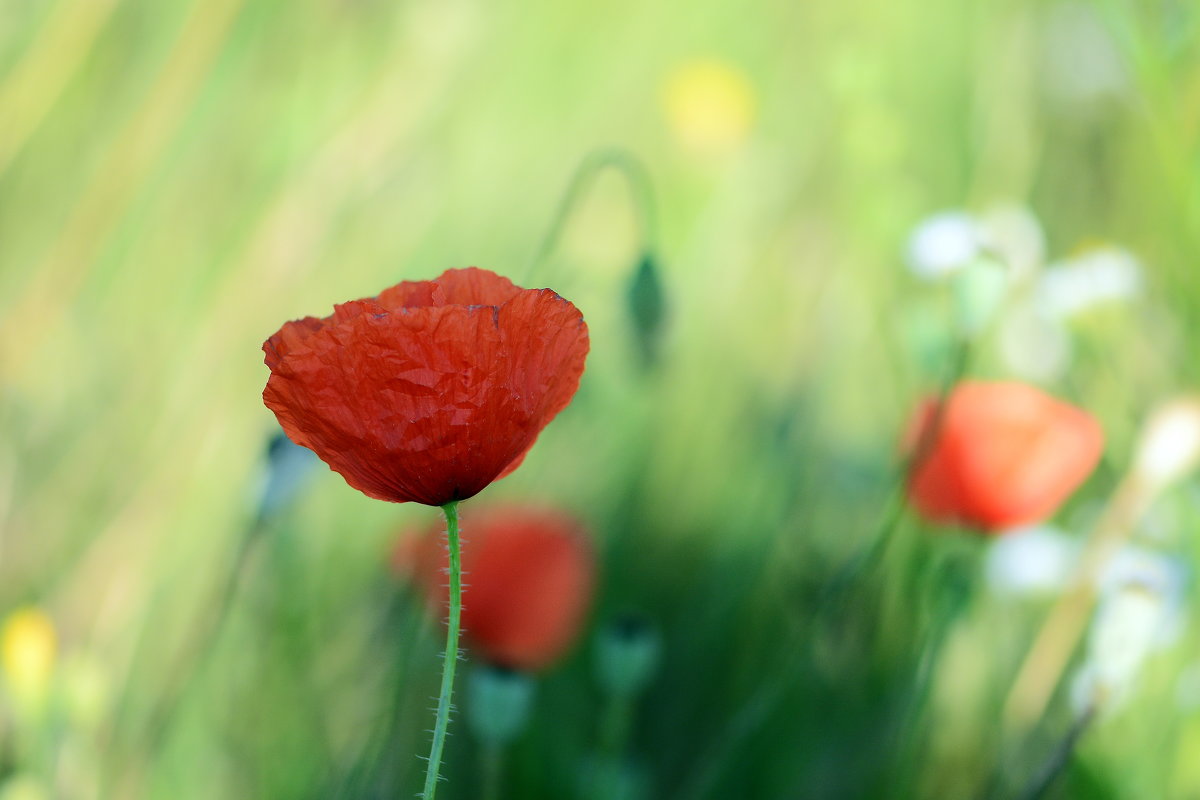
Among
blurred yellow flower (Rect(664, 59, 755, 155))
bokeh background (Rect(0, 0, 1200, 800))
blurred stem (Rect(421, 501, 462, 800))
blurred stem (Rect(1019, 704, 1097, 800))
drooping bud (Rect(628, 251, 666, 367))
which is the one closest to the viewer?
blurred stem (Rect(421, 501, 462, 800))

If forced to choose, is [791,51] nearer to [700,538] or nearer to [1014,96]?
[1014,96]

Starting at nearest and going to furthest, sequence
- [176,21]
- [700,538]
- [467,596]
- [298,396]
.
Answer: [298,396] < [467,596] < [700,538] < [176,21]

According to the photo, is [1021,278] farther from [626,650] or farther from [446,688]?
[446,688]

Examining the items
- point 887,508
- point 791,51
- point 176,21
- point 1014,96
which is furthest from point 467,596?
point 791,51

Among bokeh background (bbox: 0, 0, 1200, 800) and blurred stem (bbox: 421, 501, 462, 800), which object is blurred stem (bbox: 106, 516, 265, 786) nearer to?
bokeh background (bbox: 0, 0, 1200, 800)

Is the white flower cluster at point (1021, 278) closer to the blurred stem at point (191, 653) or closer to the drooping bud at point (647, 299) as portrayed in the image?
the drooping bud at point (647, 299)

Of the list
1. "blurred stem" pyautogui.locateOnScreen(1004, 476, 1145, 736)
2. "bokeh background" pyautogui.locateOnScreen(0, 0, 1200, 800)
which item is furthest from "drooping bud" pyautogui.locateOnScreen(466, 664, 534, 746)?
"blurred stem" pyautogui.locateOnScreen(1004, 476, 1145, 736)

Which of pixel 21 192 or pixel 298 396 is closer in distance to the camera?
pixel 298 396
